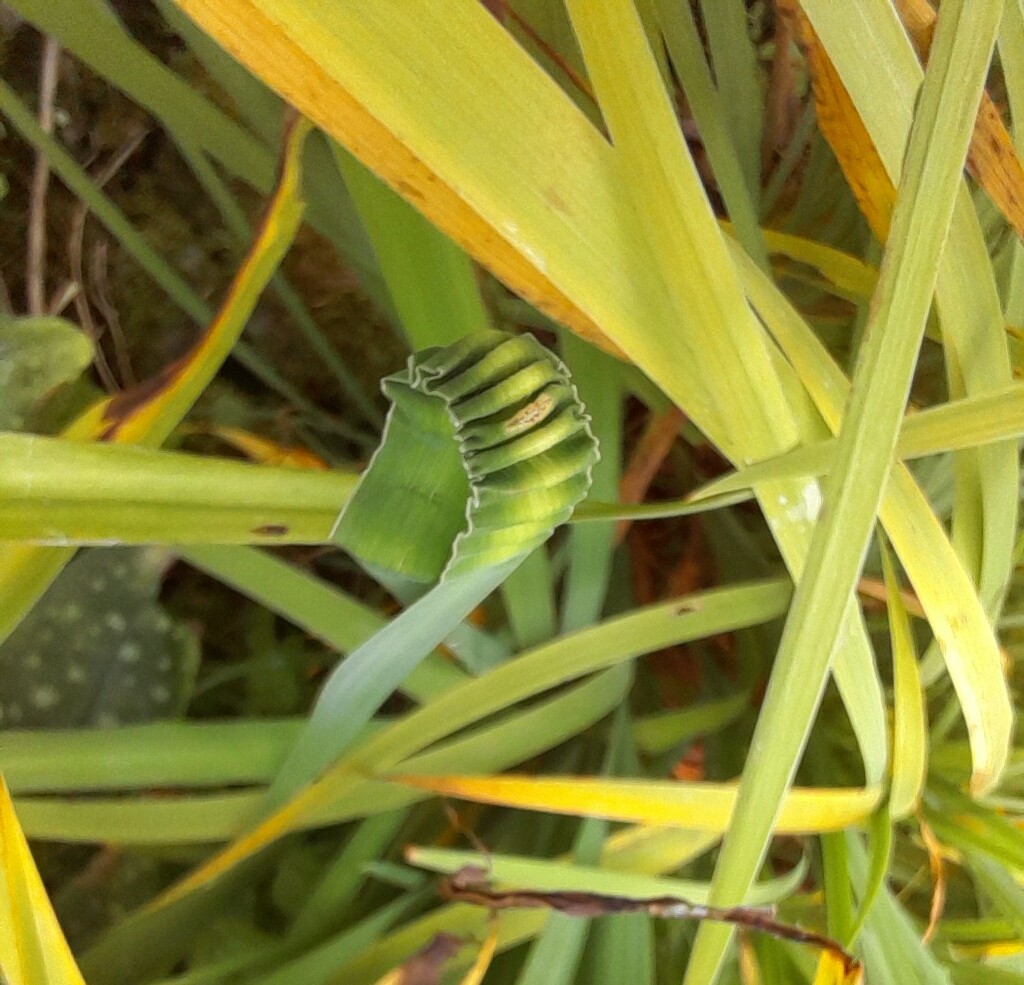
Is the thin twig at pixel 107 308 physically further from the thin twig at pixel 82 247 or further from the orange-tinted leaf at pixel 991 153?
the orange-tinted leaf at pixel 991 153

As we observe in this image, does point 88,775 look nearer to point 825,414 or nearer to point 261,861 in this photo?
point 261,861

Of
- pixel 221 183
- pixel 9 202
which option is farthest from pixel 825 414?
pixel 9 202

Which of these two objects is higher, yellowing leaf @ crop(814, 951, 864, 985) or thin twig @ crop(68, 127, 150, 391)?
thin twig @ crop(68, 127, 150, 391)

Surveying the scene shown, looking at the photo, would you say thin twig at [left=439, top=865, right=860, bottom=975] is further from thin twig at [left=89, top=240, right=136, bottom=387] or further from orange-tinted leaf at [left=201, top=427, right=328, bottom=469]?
thin twig at [left=89, top=240, right=136, bottom=387]

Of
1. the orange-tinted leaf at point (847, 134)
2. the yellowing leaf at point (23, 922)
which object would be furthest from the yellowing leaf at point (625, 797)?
the orange-tinted leaf at point (847, 134)

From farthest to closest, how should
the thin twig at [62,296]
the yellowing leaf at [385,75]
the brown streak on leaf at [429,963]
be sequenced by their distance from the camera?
the thin twig at [62,296] < the brown streak on leaf at [429,963] < the yellowing leaf at [385,75]

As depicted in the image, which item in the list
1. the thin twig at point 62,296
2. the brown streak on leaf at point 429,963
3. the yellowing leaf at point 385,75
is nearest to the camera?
the yellowing leaf at point 385,75

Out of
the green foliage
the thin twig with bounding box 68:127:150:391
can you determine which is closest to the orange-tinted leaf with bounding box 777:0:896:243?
the green foliage
